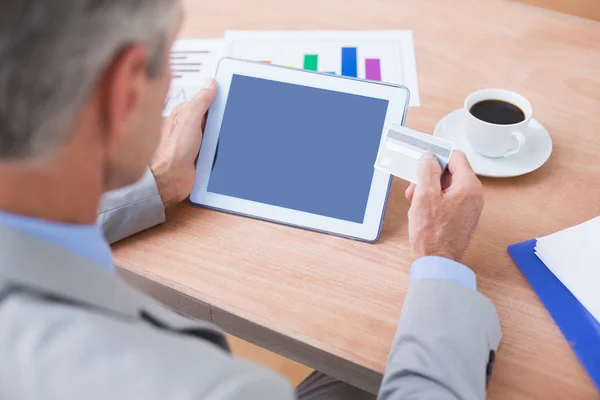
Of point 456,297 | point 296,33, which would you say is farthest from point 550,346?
point 296,33

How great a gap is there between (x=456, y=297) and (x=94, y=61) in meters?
0.52

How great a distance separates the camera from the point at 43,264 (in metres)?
0.53

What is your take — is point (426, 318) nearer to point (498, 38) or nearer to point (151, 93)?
point (151, 93)

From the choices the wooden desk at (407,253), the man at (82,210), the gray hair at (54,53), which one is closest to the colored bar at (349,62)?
the wooden desk at (407,253)

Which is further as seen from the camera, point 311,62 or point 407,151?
point 311,62

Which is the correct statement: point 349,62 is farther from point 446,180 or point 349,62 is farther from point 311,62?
point 446,180

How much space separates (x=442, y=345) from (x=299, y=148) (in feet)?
1.17

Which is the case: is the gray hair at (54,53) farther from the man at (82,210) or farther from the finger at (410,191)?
the finger at (410,191)

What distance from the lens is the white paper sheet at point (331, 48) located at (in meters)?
1.13

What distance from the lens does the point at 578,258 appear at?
33.5 inches

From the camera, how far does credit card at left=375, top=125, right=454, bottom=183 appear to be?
2.96 ft

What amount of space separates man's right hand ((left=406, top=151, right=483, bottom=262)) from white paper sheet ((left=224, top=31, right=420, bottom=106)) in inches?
10.4

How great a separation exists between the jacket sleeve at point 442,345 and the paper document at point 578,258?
120 millimetres

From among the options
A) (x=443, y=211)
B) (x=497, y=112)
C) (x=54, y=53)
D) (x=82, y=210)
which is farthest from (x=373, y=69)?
(x=54, y=53)
